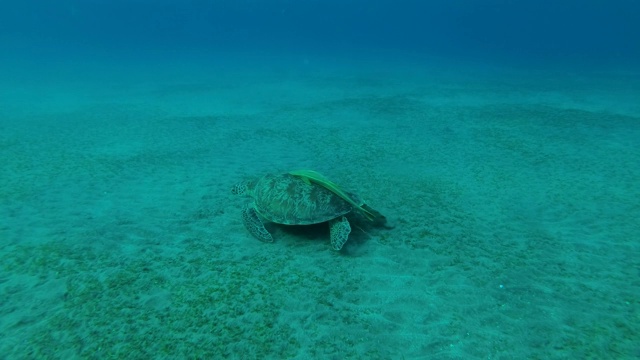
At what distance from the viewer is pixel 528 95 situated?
16.2m

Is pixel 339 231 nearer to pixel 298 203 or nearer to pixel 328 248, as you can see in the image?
pixel 328 248

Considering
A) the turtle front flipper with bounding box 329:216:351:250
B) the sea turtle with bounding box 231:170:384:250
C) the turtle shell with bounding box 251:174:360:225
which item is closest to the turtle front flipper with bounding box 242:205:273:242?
the sea turtle with bounding box 231:170:384:250

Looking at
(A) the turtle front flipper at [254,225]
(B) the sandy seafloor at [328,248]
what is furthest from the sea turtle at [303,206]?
(B) the sandy seafloor at [328,248]

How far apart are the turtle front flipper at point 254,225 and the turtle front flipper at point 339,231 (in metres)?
0.94

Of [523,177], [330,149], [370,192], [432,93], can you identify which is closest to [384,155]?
[330,149]

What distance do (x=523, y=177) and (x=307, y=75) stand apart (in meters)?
20.0

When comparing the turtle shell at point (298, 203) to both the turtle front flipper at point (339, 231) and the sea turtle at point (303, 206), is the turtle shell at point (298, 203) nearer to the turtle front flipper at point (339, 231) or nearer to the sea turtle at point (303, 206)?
the sea turtle at point (303, 206)

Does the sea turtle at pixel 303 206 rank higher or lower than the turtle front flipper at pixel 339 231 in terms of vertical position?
higher

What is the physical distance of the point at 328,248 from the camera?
5.11 m

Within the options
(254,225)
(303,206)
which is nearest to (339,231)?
(303,206)

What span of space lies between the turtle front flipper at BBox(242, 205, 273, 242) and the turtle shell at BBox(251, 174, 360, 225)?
14 cm

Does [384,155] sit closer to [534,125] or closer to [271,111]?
[534,125]

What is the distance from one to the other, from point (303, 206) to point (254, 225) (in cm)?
87

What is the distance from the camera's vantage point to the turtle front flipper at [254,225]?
207 inches
